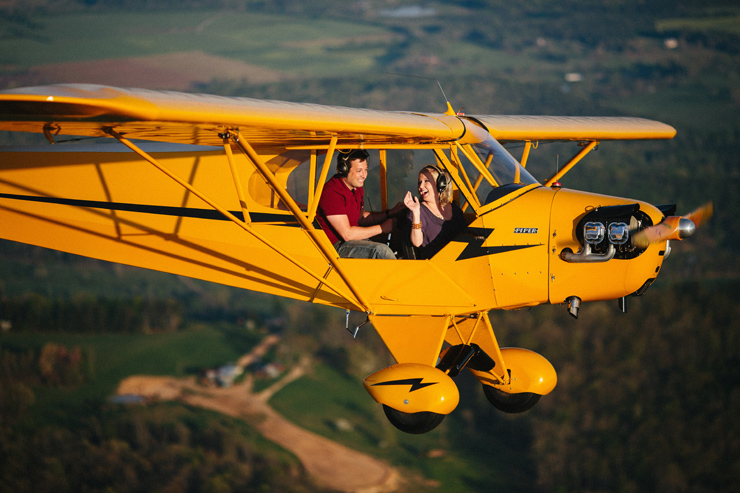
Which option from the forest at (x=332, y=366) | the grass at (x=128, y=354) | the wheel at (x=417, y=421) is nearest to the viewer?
the wheel at (x=417, y=421)

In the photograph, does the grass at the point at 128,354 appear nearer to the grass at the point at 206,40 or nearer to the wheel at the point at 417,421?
the grass at the point at 206,40

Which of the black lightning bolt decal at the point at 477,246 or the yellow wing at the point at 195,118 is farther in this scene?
the black lightning bolt decal at the point at 477,246

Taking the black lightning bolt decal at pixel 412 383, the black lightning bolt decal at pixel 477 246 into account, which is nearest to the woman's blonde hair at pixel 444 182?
the black lightning bolt decal at pixel 477 246

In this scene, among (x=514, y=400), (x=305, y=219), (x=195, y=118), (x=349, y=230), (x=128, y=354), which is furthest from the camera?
(x=128, y=354)

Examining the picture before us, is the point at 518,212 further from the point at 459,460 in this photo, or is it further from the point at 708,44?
the point at 708,44

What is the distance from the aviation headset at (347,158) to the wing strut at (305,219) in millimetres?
451

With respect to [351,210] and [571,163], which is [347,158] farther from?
[571,163]

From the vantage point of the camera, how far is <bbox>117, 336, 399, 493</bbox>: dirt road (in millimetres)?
94625

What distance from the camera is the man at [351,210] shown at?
8750 millimetres

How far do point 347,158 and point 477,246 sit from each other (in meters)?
1.67

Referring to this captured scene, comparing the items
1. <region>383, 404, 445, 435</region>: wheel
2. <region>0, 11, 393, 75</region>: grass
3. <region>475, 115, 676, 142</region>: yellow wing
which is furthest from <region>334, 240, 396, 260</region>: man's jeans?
<region>0, 11, 393, 75</region>: grass

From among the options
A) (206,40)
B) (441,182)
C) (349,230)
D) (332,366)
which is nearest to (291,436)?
(332,366)

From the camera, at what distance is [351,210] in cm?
886

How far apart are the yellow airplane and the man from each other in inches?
5.2
